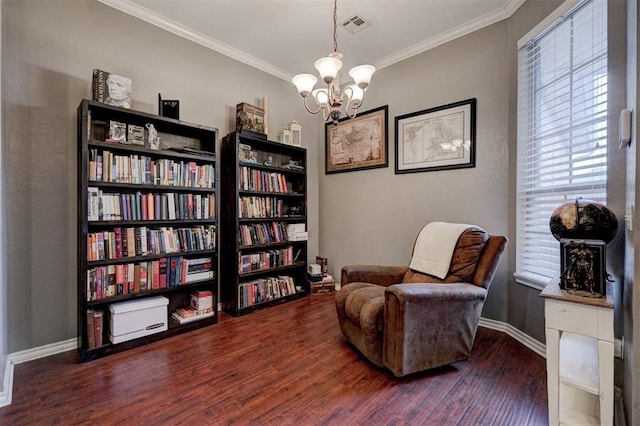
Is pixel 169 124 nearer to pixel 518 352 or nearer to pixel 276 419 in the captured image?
pixel 276 419

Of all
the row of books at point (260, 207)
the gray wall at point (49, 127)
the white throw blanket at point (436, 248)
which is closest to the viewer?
the gray wall at point (49, 127)

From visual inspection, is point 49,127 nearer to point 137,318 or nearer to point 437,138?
point 137,318

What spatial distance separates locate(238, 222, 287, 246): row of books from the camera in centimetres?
315

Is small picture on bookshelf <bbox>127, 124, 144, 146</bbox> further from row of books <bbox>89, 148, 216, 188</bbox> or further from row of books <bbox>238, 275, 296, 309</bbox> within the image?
row of books <bbox>238, 275, 296, 309</bbox>

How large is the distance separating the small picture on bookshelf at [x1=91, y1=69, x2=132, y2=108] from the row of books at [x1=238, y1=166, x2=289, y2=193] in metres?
1.17

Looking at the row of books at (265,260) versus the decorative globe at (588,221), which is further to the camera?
the row of books at (265,260)

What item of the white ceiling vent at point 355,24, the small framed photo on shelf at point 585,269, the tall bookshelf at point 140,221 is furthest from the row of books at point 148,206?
the small framed photo on shelf at point 585,269

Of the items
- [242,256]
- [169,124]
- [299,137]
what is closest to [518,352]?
[242,256]

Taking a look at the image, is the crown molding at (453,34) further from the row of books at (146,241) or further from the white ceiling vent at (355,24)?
the row of books at (146,241)

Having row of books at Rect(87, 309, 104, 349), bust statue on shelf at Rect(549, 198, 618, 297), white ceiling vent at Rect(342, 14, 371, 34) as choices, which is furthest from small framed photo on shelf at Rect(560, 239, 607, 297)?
row of books at Rect(87, 309, 104, 349)

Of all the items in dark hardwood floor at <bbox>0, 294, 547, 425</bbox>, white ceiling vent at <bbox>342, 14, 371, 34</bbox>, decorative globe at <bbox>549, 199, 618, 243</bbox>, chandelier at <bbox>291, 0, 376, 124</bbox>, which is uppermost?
white ceiling vent at <bbox>342, 14, 371, 34</bbox>

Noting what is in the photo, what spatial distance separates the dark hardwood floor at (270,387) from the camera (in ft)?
5.14

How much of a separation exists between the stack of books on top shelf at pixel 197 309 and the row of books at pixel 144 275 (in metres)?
0.18

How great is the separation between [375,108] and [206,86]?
77.3 inches
